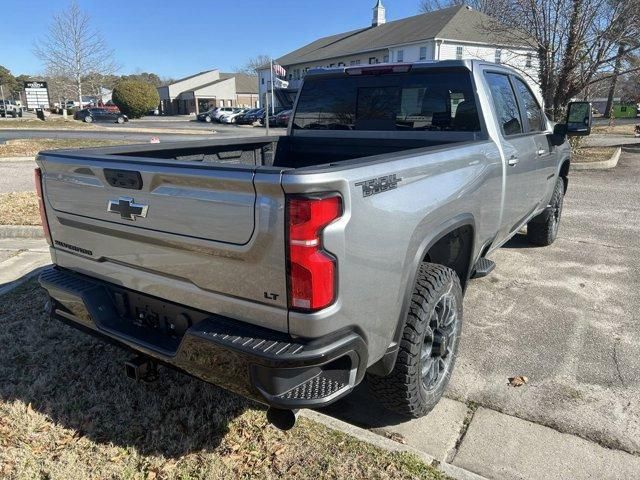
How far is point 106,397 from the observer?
10.3 ft

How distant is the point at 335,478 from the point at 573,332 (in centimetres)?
251

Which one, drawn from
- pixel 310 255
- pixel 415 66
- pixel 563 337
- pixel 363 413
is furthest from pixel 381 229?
pixel 563 337

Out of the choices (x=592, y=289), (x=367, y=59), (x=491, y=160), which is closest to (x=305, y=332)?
(x=491, y=160)

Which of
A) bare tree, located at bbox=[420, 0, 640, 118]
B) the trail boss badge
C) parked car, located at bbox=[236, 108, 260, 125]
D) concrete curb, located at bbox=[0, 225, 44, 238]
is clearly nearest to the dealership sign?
parked car, located at bbox=[236, 108, 260, 125]

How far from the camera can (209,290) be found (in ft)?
7.44

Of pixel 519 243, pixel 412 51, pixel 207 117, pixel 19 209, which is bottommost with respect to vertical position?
pixel 519 243

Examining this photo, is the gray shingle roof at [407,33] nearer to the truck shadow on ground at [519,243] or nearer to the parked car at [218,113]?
the parked car at [218,113]

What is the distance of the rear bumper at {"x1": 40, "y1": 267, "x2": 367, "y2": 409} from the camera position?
204cm

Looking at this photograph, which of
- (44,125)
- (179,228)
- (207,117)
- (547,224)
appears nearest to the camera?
(179,228)

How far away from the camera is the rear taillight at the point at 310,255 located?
1938 mm

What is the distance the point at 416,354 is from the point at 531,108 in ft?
10.3

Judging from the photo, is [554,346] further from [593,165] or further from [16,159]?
[16,159]

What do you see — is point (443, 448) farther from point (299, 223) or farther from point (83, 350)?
point (83, 350)

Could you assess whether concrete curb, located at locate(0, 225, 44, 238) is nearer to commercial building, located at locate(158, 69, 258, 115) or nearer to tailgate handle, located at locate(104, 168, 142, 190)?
tailgate handle, located at locate(104, 168, 142, 190)
